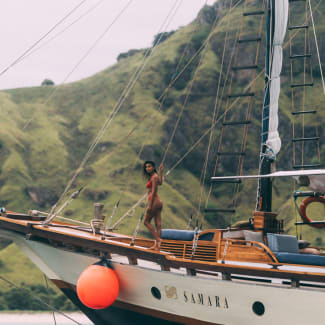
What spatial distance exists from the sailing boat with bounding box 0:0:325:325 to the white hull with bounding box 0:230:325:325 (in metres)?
0.02

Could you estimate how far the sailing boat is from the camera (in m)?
9.70

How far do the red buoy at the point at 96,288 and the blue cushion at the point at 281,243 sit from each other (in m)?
3.46

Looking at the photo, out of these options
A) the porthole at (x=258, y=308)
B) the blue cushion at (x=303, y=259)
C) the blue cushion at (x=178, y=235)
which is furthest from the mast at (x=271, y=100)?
the porthole at (x=258, y=308)

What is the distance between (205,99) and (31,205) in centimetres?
2902

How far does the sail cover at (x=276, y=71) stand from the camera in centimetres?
1352

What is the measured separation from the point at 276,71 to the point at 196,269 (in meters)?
6.13

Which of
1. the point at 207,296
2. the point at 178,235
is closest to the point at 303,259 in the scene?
the point at 207,296

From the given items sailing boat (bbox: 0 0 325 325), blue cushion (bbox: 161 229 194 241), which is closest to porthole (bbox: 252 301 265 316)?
sailing boat (bbox: 0 0 325 325)

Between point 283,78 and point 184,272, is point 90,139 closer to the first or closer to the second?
point 283,78

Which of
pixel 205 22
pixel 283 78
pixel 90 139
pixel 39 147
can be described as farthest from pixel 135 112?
pixel 205 22

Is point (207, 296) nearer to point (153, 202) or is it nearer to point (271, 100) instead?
point (153, 202)

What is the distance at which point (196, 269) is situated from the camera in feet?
35.7

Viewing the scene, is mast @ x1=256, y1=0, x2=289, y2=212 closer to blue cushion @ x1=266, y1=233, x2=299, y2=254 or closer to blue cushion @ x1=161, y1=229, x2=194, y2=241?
blue cushion @ x1=266, y1=233, x2=299, y2=254

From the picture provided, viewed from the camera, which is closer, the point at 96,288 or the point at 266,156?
the point at 96,288
